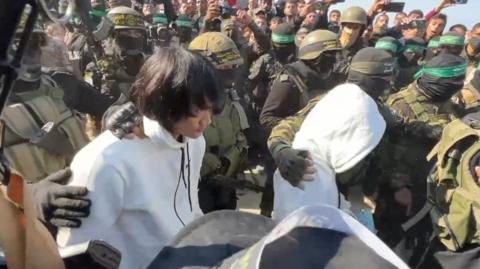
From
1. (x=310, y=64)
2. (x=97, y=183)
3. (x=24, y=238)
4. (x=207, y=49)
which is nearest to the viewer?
(x=24, y=238)

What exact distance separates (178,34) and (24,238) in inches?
242

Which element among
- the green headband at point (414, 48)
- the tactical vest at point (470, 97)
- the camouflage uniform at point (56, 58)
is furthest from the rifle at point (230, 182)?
the green headband at point (414, 48)

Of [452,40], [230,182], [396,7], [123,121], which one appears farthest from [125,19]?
[396,7]

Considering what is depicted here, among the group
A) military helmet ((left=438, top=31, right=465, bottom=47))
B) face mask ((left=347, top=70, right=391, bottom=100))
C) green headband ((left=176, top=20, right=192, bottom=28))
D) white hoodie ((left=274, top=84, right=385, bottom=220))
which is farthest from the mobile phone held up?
white hoodie ((left=274, top=84, right=385, bottom=220))

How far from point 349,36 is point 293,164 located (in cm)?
412

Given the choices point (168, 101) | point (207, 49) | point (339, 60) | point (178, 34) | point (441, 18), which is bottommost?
point (441, 18)

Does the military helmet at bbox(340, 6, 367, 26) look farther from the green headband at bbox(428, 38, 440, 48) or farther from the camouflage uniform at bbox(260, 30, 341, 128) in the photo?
the camouflage uniform at bbox(260, 30, 341, 128)

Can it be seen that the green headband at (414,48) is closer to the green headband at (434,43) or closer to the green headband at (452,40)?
the green headband at (434,43)

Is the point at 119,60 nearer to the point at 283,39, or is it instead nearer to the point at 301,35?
the point at 283,39

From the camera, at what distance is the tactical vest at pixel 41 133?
2633 millimetres

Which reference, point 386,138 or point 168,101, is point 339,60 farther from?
point 168,101

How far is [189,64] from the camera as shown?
6.06ft

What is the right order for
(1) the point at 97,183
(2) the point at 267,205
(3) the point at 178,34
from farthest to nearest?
(3) the point at 178,34, (2) the point at 267,205, (1) the point at 97,183

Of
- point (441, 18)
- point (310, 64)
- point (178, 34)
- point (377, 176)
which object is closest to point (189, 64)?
point (377, 176)
